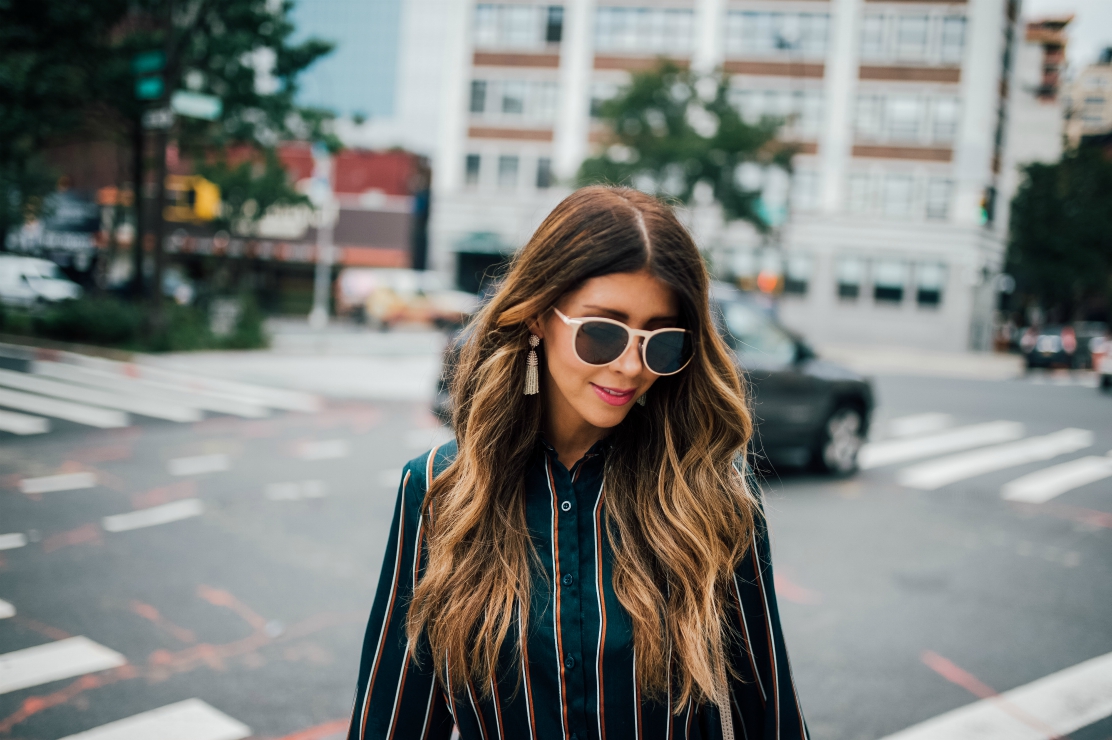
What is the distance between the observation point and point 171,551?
224 inches

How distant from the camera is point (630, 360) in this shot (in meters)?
1.73

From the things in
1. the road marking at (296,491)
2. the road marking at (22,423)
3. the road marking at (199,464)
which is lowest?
the road marking at (296,491)

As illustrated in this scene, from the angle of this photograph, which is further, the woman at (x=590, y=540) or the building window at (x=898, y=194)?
the building window at (x=898, y=194)

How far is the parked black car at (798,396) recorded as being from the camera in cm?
856

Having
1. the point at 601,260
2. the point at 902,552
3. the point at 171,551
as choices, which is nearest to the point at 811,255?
the point at 902,552

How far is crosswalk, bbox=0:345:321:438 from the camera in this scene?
9959 millimetres

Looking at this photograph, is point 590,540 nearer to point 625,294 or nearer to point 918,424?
point 625,294

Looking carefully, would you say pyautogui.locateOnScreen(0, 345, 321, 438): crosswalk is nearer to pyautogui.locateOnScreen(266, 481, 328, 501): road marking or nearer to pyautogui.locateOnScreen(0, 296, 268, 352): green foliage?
pyautogui.locateOnScreen(0, 296, 268, 352): green foliage

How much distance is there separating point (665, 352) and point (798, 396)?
7474 mm

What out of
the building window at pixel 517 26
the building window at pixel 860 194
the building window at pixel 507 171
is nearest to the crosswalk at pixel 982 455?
the building window at pixel 860 194

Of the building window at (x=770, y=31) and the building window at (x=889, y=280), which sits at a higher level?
the building window at (x=770, y=31)

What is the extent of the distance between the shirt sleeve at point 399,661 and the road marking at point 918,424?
38.8 feet

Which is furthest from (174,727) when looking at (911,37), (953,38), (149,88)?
(953,38)

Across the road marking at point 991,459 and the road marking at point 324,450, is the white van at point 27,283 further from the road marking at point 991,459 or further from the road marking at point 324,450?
the road marking at point 991,459
